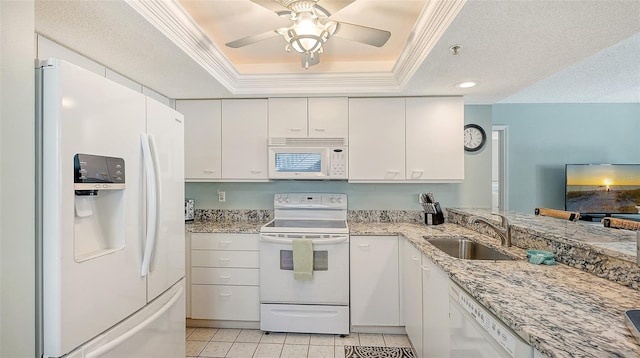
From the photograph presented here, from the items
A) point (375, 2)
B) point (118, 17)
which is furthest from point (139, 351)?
point (375, 2)

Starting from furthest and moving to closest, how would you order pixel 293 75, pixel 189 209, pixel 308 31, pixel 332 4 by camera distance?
1. pixel 189 209
2. pixel 293 75
3. pixel 308 31
4. pixel 332 4

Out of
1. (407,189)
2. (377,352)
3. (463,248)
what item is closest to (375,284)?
(377,352)

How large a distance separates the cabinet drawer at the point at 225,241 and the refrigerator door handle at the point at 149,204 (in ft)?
3.51

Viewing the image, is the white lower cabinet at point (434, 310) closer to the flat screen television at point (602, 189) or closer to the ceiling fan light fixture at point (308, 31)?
the ceiling fan light fixture at point (308, 31)

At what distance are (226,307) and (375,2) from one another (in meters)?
2.58

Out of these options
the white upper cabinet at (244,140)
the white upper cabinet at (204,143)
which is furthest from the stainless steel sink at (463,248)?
the white upper cabinet at (204,143)

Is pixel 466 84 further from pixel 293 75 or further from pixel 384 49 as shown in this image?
pixel 293 75

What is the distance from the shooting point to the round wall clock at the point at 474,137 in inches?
115

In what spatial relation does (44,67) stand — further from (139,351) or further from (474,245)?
(474,245)

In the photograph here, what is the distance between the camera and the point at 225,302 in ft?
7.75

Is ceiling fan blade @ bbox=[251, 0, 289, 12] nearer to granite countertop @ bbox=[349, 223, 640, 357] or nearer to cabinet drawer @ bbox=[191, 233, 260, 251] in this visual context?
granite countertop @ bbox=[349, 223, 640, 357]

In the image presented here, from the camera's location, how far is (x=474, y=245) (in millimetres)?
2027

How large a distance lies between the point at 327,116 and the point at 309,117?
0.57 feet

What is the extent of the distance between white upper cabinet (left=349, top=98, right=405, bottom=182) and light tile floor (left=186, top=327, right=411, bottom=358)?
137 centimetres
